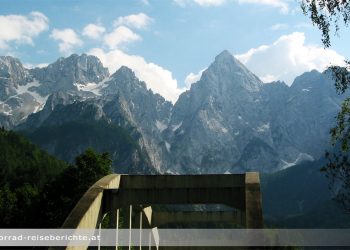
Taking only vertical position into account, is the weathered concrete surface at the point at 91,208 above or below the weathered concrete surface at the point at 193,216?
below

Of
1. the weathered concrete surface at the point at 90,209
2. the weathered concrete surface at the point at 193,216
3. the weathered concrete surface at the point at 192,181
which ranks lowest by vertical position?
the weathered concrete surface at the point at 90,209

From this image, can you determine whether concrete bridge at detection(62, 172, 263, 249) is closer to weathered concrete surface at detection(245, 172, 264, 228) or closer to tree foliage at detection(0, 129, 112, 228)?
weathered concrete surface at detection(245, 172, 264, 228)

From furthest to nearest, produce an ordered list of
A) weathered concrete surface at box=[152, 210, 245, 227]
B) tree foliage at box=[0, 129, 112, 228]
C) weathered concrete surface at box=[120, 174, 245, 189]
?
1. tree foliage at box=[0, 129, 112, 228]
2. weathered concrete surface at box=[152, 210, 245, 227]
3. weathered concrete surface at box=[120, 174, 245, 189]

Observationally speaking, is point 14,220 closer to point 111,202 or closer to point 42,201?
point 42,201

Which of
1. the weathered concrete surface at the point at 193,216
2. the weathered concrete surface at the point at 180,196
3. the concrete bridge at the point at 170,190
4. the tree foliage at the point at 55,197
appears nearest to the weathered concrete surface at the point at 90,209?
the concrete bridge at the point at 170,190

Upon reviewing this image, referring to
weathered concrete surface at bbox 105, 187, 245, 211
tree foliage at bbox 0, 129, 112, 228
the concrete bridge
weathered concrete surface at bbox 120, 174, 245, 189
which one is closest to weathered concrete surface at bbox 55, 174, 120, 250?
the concrete bridge

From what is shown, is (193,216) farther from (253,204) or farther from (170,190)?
(253,204)

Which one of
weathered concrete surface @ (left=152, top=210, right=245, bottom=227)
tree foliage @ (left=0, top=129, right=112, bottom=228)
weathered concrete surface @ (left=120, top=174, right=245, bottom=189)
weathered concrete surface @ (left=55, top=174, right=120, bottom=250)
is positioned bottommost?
weathered concrete surface @ (left=55, top=174, right=120, bottom=250)

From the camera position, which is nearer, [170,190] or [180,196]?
[180,196]

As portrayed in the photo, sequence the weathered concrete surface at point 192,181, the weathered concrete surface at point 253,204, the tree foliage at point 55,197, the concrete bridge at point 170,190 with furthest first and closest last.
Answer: the tree foliage at point 55,197 < the weathered concrete surface at point 192,181 < the concrete bridge at point 170,190 < the weathered concrete surface at point 253,204

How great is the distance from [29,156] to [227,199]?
144610 millimetres

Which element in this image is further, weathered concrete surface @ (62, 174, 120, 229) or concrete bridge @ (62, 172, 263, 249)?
concrete bridge @ (62, 172, 263, 249)

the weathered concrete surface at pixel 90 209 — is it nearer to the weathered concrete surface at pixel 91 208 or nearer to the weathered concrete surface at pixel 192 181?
the weathered concrete surface at pixel 91 208

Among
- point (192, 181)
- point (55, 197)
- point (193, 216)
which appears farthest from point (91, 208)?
point (55, 197)
